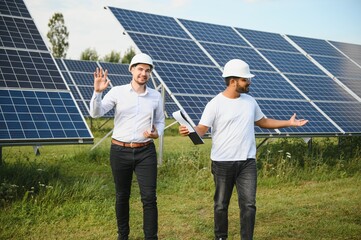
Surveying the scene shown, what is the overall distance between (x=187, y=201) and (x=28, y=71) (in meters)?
3.43

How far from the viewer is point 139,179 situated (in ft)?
16.4

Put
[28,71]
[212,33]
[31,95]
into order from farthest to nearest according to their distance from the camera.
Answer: [212,33]
[28,71]
[31,95]

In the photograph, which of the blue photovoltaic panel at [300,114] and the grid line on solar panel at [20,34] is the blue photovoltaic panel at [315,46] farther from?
the grid line on solar panel at [20,34]

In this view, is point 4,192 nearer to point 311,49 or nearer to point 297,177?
point 297,177

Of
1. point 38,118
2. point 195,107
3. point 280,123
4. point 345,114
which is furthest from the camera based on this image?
point 345,114

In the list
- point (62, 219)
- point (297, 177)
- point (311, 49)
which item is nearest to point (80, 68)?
point (311, 49)

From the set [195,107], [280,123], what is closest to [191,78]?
[195,107]

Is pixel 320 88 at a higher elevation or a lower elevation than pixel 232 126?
higher

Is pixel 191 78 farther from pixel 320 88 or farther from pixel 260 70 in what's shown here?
pixel 320 88

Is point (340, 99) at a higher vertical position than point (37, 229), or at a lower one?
higher

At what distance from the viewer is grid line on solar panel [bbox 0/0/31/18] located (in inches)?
357

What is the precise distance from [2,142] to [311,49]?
443 inches

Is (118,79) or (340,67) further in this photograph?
(118,79)

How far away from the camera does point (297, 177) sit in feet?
30.8
